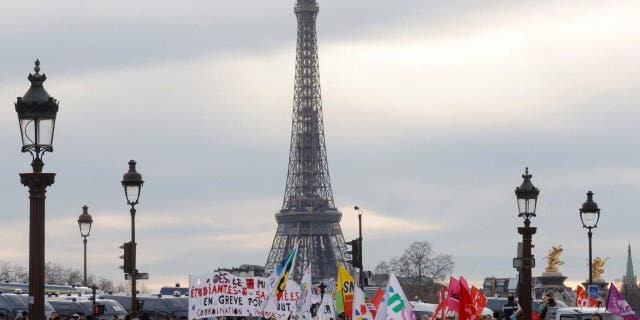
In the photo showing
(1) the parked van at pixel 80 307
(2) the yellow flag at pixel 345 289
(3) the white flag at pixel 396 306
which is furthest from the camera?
(1) the parked van at pixel 80 307

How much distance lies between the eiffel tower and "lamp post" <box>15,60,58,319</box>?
160 metres

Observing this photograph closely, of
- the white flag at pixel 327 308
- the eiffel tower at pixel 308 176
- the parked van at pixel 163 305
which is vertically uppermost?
the eiffel tower at pixel 308 176

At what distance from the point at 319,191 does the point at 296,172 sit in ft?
11.3

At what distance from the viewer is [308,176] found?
610 ft

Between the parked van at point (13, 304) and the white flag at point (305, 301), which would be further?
the parked van at point (13, 304)

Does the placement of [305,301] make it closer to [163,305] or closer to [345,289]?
[345,289]

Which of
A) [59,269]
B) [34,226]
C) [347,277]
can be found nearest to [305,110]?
[59,269]

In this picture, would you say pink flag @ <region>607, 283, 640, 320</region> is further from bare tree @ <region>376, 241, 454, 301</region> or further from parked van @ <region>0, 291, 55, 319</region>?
bare tree @ <region>376, 241, 454, 301</region>

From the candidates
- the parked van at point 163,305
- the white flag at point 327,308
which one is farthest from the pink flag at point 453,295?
the parked van at point 163,305

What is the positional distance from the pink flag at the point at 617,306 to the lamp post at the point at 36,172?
38.2 feet

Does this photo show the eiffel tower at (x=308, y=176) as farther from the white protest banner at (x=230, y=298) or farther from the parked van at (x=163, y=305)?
the white protest banner at (x=230, y=298)

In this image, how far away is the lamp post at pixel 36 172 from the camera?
66.5 feet

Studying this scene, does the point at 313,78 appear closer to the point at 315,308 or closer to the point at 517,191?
the point at 315,308

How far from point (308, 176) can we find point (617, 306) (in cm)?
15714
